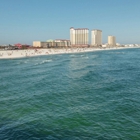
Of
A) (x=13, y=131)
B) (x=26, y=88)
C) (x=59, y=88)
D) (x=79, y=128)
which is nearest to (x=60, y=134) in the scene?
(x=79, y=128)

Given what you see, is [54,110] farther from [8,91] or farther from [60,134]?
[8,91]

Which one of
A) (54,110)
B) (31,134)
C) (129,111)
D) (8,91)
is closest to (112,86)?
(129,111)

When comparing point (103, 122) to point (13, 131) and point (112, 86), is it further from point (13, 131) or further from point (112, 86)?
point (112, 86)

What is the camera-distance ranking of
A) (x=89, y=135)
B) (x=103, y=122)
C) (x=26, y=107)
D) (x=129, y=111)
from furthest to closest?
(x=26, y=107) → (x=129, y=111) → (x=103, y=122) → (x=89, y=135)

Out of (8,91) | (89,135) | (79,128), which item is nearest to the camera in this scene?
(89,135)

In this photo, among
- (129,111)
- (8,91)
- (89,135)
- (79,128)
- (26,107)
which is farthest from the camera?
(8,91)

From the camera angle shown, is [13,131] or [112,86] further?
[112,86]

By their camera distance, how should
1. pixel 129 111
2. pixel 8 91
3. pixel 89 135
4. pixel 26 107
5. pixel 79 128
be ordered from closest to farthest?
pixel 89 135 → pixel 79 128 → pixel 129 111 → pixel 26 107 → pixel 8 91

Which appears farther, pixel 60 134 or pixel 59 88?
pixel 59 88
